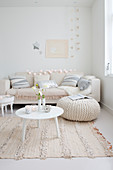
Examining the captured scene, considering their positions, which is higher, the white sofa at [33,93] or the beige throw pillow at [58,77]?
the beige throw pillow at [58,77]

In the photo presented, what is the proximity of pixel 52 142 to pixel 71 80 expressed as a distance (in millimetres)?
2086

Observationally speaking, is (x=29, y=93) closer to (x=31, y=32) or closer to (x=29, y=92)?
(x=29, y=92)

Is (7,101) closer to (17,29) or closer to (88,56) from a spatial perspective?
(17,29)

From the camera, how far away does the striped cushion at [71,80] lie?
143 inches

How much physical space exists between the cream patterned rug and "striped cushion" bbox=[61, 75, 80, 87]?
4.44 ft

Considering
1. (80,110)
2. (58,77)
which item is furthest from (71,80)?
(80,110)

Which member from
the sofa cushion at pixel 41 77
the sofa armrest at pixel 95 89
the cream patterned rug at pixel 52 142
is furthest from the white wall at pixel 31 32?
the cream patterned rug at pixel 52 142

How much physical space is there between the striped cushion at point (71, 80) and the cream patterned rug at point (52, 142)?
1.35 metres

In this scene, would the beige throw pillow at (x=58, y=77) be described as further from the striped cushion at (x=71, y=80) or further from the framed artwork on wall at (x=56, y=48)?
the framed artwork on wall at (x=56, y=48)

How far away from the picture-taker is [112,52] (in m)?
3.30

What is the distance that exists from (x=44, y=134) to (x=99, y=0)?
3301 mm

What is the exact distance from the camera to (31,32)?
13.9ft

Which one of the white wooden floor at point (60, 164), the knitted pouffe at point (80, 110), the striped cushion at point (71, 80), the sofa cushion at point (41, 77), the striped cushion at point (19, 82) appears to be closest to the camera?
the white wooden floor at point (60, 164)

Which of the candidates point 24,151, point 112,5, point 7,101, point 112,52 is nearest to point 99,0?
point 112,5
